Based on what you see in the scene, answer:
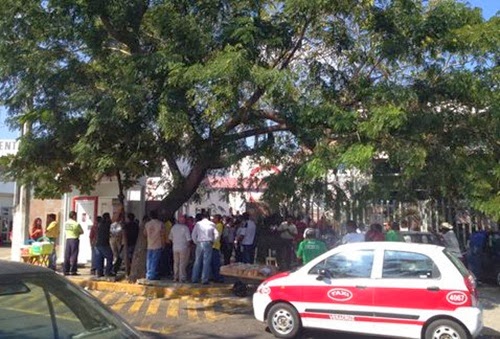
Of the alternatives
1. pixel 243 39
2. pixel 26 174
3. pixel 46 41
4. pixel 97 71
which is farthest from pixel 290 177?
pixel 26 174

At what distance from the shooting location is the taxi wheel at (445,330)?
7406 millimetres

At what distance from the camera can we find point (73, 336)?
323 cm

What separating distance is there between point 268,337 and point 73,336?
5.77 metres

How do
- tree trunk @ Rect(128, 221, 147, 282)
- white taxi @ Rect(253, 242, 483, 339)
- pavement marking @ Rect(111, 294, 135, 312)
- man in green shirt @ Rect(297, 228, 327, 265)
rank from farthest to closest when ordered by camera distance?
tree trunk @ Rect(128, 221, 147, 282) < pavement marking @ Rect(111, 294, 135, 312) < man in green shirt @ Rect(297, 228, 327, 265) < white taxi @ Rect(253, 242, 483, 339)

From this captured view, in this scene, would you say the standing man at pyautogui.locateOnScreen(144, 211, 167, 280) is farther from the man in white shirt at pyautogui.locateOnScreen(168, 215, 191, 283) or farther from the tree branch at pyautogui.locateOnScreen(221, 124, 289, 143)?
the tree branch at pyautogui.locateOnScreen(221, 124, 289, 143)

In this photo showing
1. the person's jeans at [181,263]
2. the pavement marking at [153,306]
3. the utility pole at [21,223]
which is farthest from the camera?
the utility pole at [21,223]

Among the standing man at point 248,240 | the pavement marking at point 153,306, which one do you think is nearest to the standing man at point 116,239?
the standing man at point 248,240

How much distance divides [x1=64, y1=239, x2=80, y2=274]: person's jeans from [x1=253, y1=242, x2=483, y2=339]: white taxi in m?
7.64

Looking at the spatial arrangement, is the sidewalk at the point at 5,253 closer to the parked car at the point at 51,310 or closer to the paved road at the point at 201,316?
the paved road at the point at 201,316

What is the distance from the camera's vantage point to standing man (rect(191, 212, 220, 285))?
12.8m

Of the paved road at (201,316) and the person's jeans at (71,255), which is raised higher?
the person's jeans at (71,255)

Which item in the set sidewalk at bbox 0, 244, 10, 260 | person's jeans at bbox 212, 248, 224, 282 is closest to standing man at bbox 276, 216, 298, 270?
person's jeans at bbox 212, 248, 224, 282

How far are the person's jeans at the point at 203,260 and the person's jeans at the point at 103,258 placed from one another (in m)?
2.57

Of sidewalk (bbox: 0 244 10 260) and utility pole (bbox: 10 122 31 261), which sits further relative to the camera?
sidewalk (bbox: 0 244 10 260)
